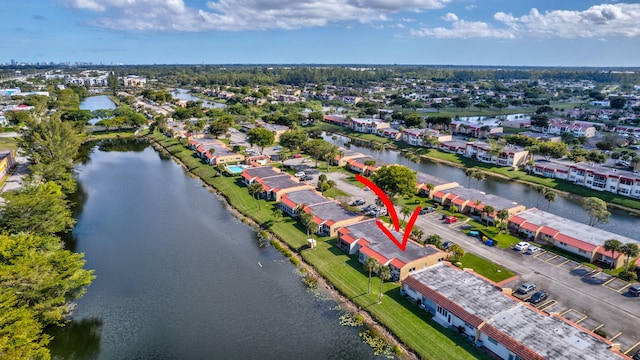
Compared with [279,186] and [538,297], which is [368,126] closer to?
[279,186]

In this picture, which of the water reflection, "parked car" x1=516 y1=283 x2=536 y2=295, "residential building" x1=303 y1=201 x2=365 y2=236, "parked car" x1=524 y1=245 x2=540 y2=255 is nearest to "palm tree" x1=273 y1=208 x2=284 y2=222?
"residential building" x1=303 y1=201 x2=365 y2=236

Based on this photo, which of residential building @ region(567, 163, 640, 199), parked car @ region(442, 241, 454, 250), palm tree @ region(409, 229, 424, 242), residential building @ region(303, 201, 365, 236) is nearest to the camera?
parked car @ region(442, 241, 454, 250)

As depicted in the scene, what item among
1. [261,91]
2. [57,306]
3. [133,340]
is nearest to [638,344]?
[133,340]

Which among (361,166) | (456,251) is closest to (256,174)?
(361,166)

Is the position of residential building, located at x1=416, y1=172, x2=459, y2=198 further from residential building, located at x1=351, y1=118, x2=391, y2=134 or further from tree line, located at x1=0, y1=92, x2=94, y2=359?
residential building, located at x1=351, y1=118, x2=391, y2=134

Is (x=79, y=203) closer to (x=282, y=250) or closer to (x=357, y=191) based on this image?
(x=282, y=250)

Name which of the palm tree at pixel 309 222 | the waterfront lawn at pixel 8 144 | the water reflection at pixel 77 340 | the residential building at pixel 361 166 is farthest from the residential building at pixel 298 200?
the waterfront lawn at pixel 8 144
